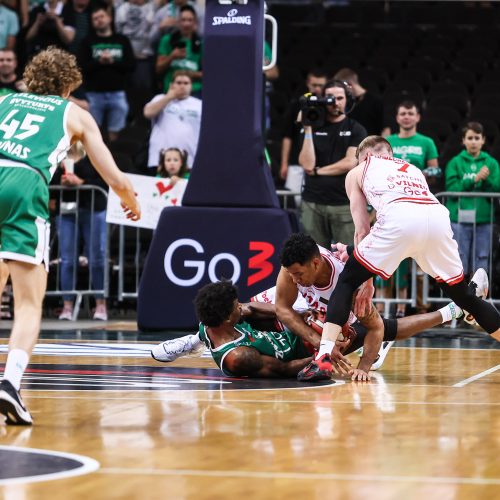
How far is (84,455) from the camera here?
15.8ft

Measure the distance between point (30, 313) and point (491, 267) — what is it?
705 cm

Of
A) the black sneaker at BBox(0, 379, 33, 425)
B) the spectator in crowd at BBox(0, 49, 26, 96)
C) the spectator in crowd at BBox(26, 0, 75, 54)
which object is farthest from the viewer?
the spectator in crowd at BBox(26, 0, 75, 54)

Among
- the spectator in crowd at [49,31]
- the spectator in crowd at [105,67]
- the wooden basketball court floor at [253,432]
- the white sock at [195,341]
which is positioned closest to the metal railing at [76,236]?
the spectator in crowd at [105,67]

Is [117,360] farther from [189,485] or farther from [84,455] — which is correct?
[189,485]

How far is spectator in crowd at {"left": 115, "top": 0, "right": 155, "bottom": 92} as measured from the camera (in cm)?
1525

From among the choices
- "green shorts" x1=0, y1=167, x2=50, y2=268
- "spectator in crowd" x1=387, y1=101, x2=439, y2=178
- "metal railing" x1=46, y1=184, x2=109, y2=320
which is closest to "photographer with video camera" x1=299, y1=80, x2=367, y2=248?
"spectator in crowd" x1=387, y1=101, x2=439, y2=178

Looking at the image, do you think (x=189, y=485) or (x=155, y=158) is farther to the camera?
(x=155, y=158)

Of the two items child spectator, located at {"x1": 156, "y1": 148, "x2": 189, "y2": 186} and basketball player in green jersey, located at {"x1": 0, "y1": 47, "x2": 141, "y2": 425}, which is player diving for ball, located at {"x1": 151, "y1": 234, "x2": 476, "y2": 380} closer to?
basketball player in green jersey, located at {"x1": 0, "y1": 47, "x2": 141, "y2": 425}

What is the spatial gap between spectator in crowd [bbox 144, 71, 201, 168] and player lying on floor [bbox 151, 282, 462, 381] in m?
4.90

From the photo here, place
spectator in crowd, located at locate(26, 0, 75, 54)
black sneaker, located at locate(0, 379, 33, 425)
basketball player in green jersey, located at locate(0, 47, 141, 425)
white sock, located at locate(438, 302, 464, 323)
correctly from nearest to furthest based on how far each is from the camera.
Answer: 1. black sneaker, located at locate(0, 379, 33, 425)
2. basketball player in green jersey, located at locate(0, 47, 141, 425)
3. white sock, located at locate(438, 302, 464, 323)
4. spectator in crowd, located at locate(26, 0, 75, 54)

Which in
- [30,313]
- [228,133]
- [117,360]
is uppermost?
[228,133]

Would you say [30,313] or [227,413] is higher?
[30,313]

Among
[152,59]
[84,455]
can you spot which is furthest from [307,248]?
[152,59]

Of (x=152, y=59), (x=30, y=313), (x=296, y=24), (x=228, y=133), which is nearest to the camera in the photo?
(x=30, y=313)
